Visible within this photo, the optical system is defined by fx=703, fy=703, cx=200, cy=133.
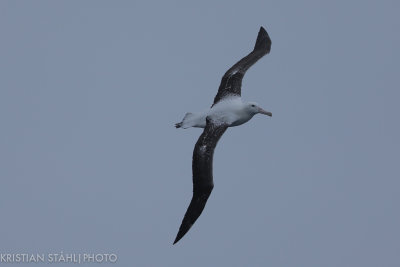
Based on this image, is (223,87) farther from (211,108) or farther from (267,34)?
(267,34)

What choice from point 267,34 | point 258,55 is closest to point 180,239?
point 258,55

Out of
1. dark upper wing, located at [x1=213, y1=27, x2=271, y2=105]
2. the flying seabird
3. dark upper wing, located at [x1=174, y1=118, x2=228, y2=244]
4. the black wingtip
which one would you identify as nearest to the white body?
the flying seabird

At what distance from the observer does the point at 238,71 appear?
71.4 ft

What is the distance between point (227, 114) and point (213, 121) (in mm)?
468

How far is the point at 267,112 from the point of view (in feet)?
65.4

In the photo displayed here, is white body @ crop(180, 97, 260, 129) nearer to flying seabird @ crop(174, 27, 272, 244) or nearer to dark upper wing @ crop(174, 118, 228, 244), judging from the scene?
flying seabird @ crop(174, 27, 272, 244)

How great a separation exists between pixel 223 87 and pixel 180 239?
5.50 meters

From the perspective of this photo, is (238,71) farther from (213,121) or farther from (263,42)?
(213,121)

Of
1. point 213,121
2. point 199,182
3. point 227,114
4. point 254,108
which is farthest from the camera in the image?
point 254,108

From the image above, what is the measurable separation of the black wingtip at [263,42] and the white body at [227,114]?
3.79 meters

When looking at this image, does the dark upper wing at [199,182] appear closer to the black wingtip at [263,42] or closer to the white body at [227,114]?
the white body at [227,114]

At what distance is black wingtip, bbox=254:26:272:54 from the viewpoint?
2344cm

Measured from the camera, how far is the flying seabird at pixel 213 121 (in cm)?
1806

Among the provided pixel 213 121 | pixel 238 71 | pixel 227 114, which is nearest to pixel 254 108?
→ pixel 227 114
